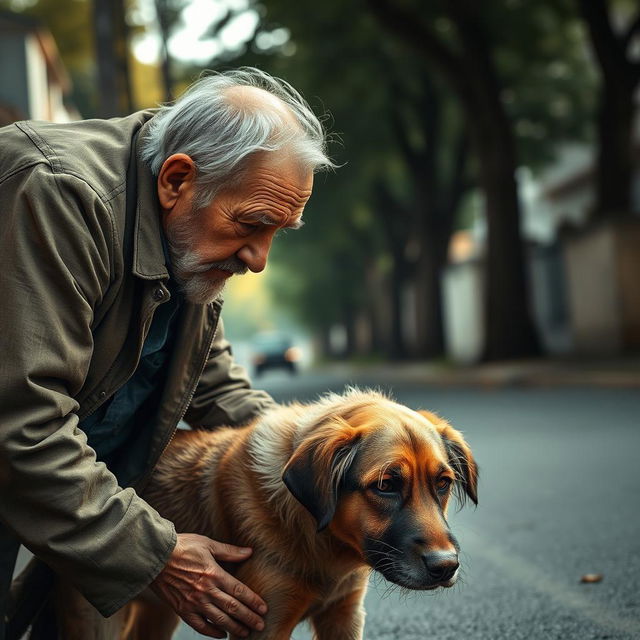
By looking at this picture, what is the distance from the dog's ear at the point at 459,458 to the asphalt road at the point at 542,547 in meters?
0.44

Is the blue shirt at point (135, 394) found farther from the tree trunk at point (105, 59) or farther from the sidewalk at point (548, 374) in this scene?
the tree trunk at point (105, 59)

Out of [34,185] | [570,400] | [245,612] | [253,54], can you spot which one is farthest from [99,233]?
[253,54]

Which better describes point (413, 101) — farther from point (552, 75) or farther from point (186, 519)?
point (186, 519)

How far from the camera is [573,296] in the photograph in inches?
970

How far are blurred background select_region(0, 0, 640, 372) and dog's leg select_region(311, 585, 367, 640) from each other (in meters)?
5.78

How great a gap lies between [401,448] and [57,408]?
105cm

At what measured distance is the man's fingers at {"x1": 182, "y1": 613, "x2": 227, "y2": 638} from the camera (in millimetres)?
3064

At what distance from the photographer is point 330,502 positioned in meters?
3.12

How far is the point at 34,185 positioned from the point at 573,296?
22846 mm

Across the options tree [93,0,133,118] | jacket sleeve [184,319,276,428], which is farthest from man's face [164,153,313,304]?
tree [93,0,133,118]

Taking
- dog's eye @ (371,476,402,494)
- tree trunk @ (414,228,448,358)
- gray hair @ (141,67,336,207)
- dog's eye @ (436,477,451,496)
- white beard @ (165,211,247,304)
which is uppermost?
gray hair @ (141,67,336,207)

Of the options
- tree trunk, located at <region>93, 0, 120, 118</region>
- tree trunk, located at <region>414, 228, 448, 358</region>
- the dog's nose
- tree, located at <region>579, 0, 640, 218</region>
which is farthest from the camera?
tree trunk, located at <region>414, 228, 448, 358</region>

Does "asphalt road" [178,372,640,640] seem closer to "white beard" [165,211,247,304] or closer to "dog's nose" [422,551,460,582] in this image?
"dog's nose" [422,551,460,582]

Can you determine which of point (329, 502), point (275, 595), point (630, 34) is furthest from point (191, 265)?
point (630, 34)
